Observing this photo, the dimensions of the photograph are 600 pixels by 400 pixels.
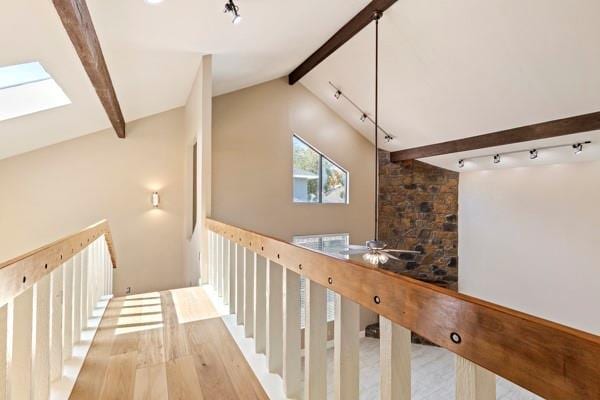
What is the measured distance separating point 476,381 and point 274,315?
0.98 meters

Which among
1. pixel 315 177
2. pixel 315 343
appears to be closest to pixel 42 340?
pixel 315 343

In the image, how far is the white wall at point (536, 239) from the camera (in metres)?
4.83

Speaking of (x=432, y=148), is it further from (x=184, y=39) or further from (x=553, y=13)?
(x=184, y=39)

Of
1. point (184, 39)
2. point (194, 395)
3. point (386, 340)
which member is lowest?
point (194, 395)

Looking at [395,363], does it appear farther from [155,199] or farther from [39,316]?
[155,199]

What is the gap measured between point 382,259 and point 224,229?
1.75 metres

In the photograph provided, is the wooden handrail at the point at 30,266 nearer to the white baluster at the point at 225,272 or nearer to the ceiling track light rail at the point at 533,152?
the white baluster at the point at 225,272

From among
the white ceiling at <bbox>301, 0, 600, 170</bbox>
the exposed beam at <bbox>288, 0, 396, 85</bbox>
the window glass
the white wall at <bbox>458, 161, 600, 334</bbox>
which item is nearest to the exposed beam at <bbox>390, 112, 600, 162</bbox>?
the white ceiling at <bbox>301, 0, 600, 170</bbox>

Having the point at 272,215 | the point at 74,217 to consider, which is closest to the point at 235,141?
the point at 272,215

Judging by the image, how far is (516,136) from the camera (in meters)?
4.31

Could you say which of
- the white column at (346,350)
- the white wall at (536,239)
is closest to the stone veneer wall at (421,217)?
the white wall at (536,239)

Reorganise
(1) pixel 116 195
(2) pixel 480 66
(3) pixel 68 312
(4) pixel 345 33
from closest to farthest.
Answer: (3) pixel 68 312
(2) pixel 480 66
(4) pixel 345 33
(1) pixel 116 195

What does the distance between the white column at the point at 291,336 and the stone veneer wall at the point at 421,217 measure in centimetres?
572

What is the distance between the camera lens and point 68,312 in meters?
1.57
